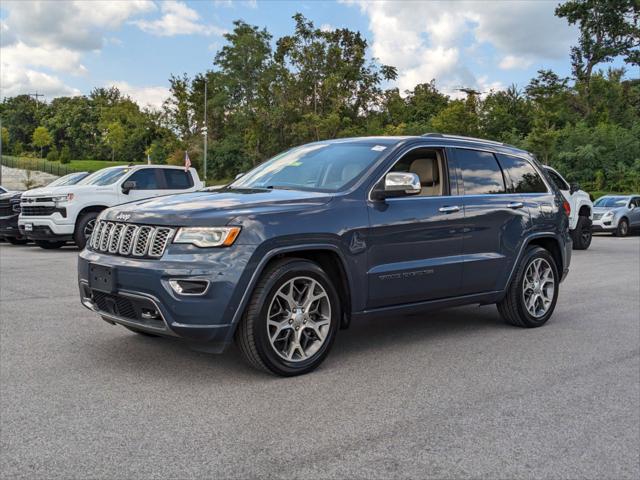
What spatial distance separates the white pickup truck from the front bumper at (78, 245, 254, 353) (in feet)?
31.4

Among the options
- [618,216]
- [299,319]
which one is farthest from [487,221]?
[618,216]

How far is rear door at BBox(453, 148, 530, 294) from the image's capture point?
627 cm

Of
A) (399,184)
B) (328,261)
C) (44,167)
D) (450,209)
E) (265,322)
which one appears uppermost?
(44,167)

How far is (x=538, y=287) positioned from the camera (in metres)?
7.10

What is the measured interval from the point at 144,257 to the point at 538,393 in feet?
9.44

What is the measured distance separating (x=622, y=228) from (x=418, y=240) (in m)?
23.2

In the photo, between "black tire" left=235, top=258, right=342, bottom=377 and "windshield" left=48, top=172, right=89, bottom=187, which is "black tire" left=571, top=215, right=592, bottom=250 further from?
"black tire" left=235, top=258, right=342, bottom=377

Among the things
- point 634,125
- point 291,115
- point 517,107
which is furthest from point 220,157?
point 634,125

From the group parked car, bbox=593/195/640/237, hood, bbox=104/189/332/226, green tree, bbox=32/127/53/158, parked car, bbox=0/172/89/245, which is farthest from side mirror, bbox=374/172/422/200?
green tree, bbox=32/127/53/158

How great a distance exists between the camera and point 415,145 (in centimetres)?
607

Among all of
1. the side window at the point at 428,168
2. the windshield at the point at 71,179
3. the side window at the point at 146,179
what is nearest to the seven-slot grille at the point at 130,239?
the side window at the point at 428,168

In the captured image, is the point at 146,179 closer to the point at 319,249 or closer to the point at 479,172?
the point at 479,172

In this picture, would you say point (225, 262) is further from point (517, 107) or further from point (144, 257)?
point (517, 107)

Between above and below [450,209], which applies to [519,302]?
below
